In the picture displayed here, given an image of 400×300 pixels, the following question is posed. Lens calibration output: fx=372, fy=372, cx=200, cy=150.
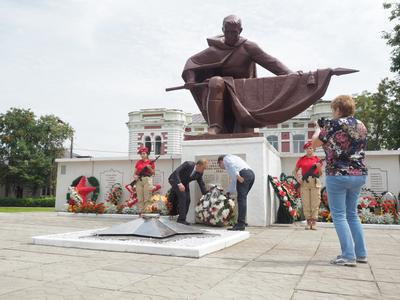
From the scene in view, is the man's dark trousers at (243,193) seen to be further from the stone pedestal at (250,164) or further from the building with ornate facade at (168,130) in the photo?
the building with ornate facade at (168,130)

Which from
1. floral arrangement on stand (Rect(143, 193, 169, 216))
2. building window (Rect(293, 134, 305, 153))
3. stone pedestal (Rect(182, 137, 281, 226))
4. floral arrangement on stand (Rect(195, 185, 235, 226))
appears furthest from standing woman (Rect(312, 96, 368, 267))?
building window (Rect(293, 134, 305, 153))

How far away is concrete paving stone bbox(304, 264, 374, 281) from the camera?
10.3 feet

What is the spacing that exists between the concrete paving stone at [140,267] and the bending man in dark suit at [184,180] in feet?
12.7

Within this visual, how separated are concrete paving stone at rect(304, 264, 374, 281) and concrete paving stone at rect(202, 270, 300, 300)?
307 mm

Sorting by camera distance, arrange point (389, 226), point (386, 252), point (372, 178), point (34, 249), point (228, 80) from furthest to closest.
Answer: point (372, 178), point (228, 80), point (389, 226), point (386, 252), point (34, 249)

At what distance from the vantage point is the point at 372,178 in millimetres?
11969

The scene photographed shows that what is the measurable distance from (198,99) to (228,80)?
1.12 m

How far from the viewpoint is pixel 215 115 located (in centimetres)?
927

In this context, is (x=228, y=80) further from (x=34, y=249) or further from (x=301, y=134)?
(x=301, y=134)

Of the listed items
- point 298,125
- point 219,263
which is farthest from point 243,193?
point 298,125

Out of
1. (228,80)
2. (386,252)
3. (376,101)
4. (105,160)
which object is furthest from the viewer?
(376,101)

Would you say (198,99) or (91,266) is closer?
(91,266)

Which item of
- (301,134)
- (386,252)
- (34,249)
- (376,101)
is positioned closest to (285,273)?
(386,252)

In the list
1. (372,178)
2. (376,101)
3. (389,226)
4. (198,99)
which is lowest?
(389,226)
